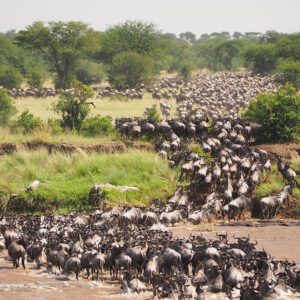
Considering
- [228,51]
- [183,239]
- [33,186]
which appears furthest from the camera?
[228,51]

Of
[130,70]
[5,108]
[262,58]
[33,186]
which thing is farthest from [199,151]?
[262,58]

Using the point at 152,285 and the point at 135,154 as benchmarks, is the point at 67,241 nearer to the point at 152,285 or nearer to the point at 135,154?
the point at 152,285

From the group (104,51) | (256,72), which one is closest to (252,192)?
(104,51)

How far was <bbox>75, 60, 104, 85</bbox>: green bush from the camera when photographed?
6012 cm

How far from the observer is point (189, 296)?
8.48 metres

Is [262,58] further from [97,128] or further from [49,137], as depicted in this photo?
[49,137]

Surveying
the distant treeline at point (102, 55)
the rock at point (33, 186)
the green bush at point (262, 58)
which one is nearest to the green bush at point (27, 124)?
the rock at point (33, 186)

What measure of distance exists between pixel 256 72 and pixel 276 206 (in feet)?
197

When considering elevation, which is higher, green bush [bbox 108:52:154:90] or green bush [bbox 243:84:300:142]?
green bush [bbox 108:52:154:90]

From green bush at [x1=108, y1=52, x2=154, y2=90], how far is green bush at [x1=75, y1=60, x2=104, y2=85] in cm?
670

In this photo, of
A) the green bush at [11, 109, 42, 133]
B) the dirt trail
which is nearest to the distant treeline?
the green bush at [11, 109, 42, 133]

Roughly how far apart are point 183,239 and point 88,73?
53.2 meters

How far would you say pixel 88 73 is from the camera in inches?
2430

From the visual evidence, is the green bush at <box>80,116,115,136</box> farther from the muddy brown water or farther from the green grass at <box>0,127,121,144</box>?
the muddy brown water
